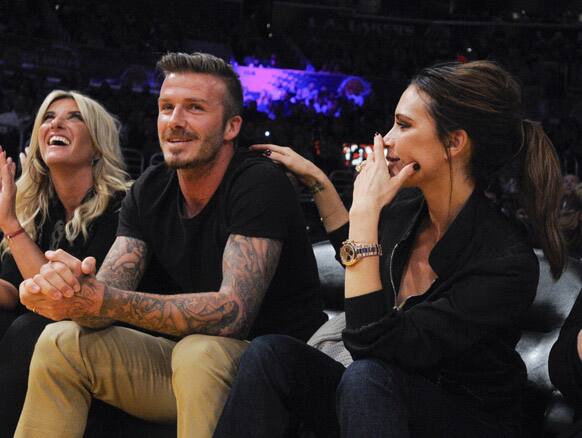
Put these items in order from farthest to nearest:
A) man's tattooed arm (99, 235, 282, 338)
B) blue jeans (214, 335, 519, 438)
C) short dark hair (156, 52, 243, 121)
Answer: short dark hair (156, 52, 243, 121), man's tattooed arm (99, 235, 282, 338), blue jeans (214, 335, 519, 438)

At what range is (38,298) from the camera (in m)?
1.69

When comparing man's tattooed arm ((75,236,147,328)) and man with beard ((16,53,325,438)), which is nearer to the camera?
man with beard ((16,53,325,438))

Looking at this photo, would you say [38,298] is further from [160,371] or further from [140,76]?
[140,76]

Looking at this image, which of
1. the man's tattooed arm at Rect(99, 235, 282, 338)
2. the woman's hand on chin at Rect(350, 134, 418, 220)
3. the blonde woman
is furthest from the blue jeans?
the blonde woman

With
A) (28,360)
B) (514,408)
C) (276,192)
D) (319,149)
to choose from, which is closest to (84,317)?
(28,360)

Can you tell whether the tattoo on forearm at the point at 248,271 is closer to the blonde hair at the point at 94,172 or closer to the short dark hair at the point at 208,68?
the short dark hair at the point at 208,68

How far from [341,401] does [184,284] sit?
725 millimetres

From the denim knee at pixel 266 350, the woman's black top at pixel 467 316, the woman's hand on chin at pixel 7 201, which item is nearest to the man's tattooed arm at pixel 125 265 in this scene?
the woman's hand on chin at pixel 7 201

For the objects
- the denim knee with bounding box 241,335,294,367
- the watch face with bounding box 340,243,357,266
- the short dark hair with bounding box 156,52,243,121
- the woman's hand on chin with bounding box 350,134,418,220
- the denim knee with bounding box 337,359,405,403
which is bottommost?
the denim knee with bounding box 337,359,405,403

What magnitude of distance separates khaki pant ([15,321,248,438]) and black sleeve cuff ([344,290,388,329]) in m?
0.30

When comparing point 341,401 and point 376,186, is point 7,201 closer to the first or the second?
point 376,186

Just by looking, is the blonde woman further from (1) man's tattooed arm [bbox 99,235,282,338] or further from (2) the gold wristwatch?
(2) the gold wristwatch

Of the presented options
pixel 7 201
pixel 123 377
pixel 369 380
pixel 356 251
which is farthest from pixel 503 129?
pixel 7 201

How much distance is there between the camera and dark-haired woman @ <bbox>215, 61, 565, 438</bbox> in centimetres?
152
